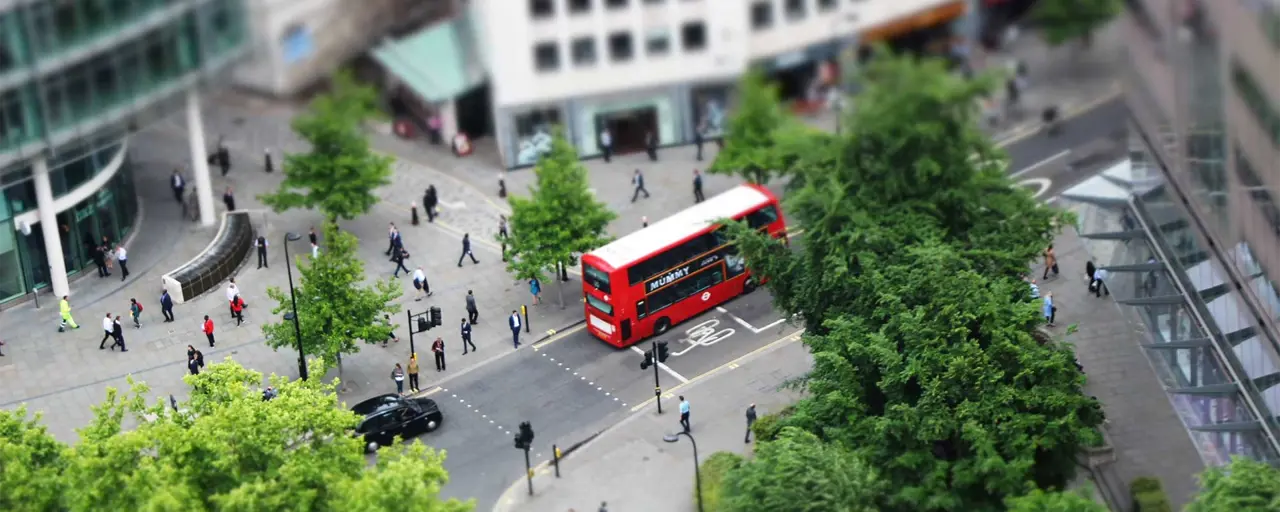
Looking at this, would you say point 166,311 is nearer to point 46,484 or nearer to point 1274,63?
point 46,484

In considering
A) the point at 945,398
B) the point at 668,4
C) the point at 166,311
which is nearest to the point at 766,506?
the point at 945,398

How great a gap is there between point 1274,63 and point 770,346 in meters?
26.5

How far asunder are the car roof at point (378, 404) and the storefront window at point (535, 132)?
23341mm

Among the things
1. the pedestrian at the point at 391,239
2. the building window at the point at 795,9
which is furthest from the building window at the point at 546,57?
the building window at the point at 795,9

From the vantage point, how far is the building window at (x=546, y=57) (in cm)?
8662

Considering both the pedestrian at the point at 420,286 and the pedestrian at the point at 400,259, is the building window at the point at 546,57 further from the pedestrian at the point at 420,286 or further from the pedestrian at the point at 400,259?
the pedestrian at the point at 420,286

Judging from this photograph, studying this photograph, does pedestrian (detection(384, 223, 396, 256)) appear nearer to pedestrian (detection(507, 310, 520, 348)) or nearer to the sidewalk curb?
pedestrian (detection(507, 310, 520, 348))

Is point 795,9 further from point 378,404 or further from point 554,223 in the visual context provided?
point 378,404

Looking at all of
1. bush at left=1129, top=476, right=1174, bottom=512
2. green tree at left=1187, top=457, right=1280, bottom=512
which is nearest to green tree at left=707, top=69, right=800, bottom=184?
bush at left=1129, top=476, right=1174, bottom=512

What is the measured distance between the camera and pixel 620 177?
87.2 metres

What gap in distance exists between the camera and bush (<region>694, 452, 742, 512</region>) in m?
61.6

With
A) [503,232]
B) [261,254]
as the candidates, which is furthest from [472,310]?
[261,254]

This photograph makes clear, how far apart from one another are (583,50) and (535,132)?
14.1 feet

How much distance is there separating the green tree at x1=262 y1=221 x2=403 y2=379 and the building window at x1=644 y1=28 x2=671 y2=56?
22.2 m
